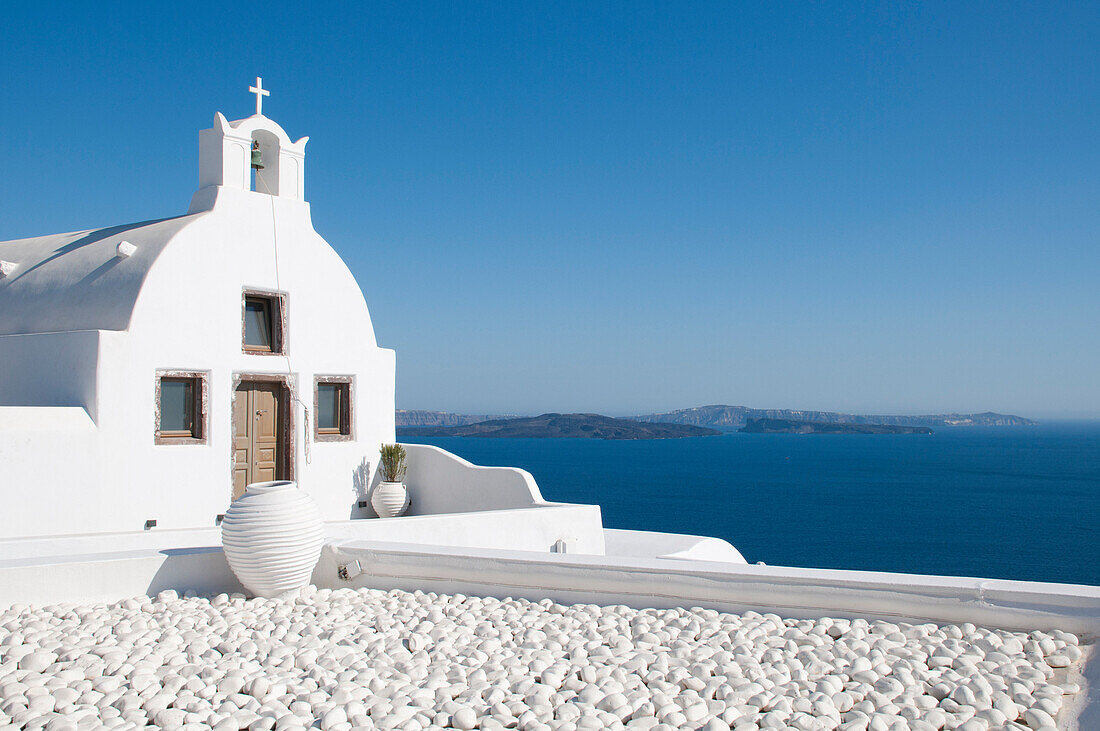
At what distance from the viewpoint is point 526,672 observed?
4344 millimetres

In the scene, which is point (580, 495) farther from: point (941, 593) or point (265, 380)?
point (941, 593)

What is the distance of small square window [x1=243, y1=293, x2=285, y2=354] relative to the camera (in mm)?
11102

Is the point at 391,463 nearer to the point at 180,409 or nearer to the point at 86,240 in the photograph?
the point at 180,409

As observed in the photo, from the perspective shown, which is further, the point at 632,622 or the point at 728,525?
the point at 728,525

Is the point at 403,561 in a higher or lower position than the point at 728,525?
higher

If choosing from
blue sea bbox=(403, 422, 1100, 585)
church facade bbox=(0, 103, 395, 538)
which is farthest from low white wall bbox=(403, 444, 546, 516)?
blue sea bbox=(403, 422, 1100, 585)

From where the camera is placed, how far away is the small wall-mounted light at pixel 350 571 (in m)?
6.52

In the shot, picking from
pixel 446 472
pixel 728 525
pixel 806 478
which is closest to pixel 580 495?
pixel 728 525

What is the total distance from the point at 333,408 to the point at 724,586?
7.80m

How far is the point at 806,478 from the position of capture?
9169 cm

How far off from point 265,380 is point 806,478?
87908 millimetres

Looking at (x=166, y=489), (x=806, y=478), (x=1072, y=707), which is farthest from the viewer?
(x=806, y=478)

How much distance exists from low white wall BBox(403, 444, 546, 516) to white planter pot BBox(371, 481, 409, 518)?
46cm

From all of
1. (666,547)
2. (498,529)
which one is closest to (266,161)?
(498,529)
